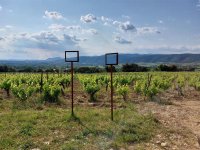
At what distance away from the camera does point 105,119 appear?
11891 millimetres

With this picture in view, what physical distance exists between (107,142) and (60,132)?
158 centimetres

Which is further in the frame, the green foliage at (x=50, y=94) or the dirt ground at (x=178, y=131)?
the green foliage at (x=50, y=94)

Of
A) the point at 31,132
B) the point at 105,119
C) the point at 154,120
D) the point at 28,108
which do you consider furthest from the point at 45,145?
the point at 28,108

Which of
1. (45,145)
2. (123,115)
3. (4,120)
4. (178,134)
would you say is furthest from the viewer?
(123,115)

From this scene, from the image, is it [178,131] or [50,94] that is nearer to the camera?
[178,131]

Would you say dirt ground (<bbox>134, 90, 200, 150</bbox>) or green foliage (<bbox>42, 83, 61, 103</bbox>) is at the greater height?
green foliage (<bbox>42, 83, 61, 103</bbox>)

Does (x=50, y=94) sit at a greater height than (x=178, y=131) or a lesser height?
greater

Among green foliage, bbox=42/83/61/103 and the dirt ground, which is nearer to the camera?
the dirt ground

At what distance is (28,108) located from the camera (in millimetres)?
14859

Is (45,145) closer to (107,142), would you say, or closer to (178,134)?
(107,142)

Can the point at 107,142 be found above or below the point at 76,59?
below

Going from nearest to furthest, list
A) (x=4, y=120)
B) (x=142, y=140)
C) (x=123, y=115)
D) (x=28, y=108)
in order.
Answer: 1. (x=142, y=140)
2. (x=4, y=120)
3. (x=123, y=115)
4. (x=28, y=108)

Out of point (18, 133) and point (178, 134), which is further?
point (178, 134)

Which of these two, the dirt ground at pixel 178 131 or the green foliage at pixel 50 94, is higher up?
the green foliage at pixel 50 94
